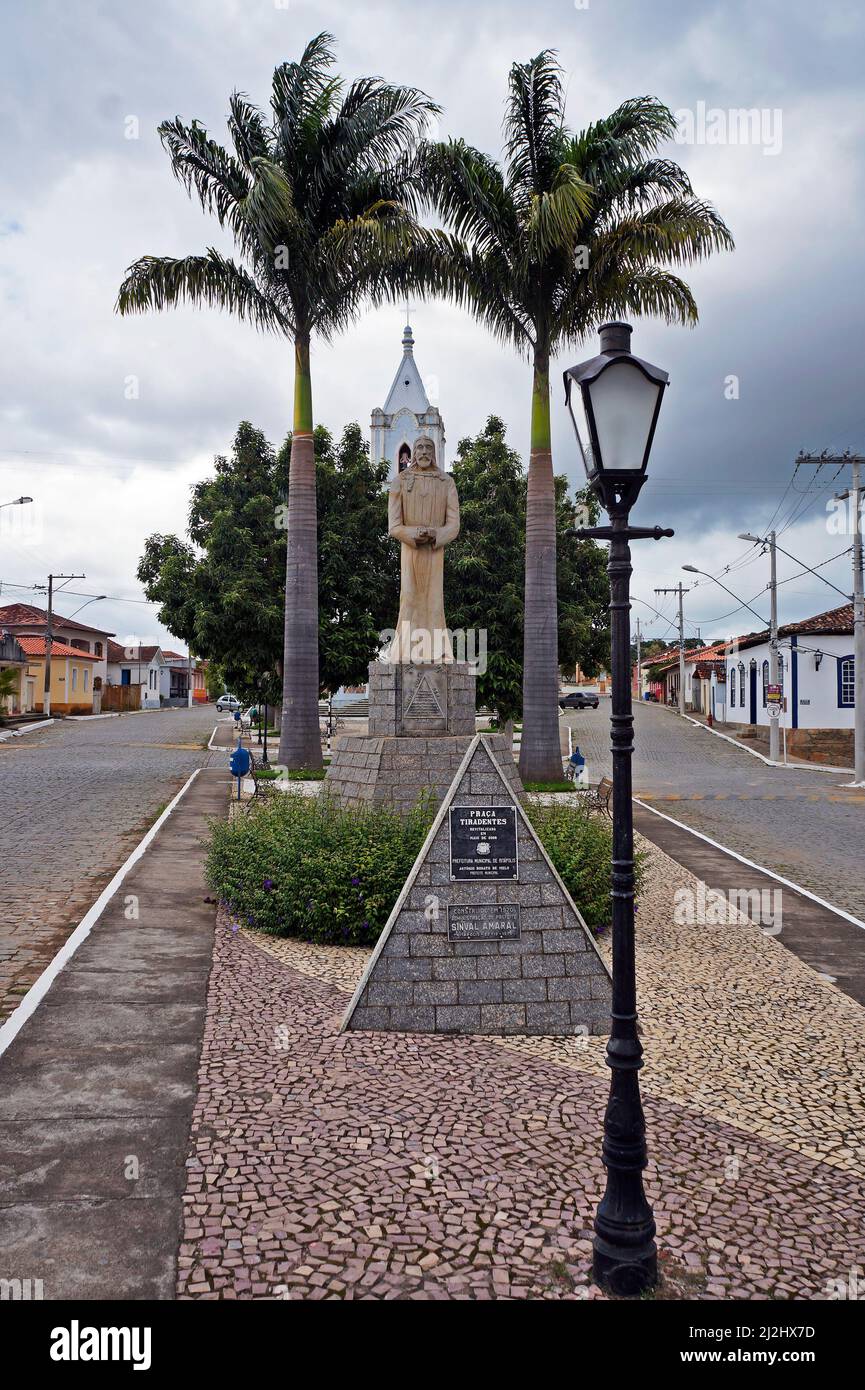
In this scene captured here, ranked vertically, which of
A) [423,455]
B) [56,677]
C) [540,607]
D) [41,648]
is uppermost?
[423,455]

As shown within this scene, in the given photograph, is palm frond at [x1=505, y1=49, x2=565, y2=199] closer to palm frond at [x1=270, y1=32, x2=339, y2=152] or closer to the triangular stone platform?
palm frond at [x1=270, y1=32, x2=339, y2=152]

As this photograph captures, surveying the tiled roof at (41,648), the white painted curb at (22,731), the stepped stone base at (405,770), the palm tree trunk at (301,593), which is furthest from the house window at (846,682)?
the tiled roof at (41,648)

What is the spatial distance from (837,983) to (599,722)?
38.3m

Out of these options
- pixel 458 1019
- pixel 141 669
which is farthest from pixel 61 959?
pixel 141 669

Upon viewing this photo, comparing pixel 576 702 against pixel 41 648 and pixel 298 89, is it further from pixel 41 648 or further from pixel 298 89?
pixel 298 89

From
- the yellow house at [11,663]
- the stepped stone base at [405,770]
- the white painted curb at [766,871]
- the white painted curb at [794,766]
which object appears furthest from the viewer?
the yellow house at [11,663]

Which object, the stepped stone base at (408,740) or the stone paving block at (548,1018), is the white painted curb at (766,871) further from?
the stone paving block at (548,1018)

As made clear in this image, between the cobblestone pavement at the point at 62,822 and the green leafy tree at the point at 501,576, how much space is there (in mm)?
7829

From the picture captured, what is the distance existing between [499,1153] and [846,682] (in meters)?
33.0

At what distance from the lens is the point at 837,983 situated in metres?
7.49

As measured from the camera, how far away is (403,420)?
188ft

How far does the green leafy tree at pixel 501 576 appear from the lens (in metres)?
22.1

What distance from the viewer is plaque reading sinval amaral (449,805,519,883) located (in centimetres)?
646

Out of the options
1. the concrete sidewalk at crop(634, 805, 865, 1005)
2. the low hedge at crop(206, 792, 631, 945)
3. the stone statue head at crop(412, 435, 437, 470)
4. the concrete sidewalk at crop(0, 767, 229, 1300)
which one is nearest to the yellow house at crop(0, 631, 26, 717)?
the stone statue head at crop(412, 435, 437, 470)
